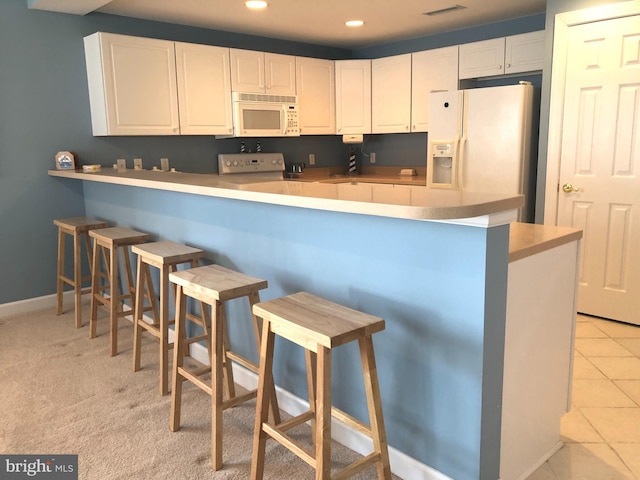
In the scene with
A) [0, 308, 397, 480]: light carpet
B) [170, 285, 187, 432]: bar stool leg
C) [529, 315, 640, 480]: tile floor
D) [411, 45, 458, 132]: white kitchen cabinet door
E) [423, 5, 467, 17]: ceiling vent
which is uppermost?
[423, 5, 467, 17]: ceiling vent

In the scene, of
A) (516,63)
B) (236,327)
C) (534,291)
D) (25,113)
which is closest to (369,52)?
(516,63)

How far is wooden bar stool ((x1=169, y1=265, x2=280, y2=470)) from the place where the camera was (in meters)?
2.03

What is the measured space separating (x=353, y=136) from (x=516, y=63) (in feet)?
5.93

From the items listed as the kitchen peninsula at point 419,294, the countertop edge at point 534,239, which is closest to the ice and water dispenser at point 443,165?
the countertop edge at point 534,239

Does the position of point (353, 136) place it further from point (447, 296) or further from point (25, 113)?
point (447, 296)

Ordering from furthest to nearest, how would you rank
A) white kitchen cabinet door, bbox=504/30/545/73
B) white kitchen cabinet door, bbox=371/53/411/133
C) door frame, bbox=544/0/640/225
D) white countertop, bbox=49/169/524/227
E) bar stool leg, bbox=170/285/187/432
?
1. white kitchen cabinet door, bbox=371/53/411/133
2. white kitchen cabinet door, bbox=504/30/545/73
3. door frame, bbox=544/0/640/225
4. bar stool leg, bbox=170/285/187/432
5. white countertop, bbox=49/169/524/227

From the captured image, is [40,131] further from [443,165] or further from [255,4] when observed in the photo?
A: [443,165]

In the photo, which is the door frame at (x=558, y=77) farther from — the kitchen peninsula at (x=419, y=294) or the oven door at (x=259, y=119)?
the oven door at (x=259, y=119)

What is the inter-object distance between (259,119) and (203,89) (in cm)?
60

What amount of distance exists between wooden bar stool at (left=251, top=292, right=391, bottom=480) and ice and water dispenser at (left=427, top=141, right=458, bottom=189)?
9.30 ft

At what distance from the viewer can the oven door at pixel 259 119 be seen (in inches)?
182

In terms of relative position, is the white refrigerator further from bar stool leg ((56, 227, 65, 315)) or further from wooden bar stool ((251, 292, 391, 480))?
bar stool leg ((56, 227, 65, 315))

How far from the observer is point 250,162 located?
505 cm

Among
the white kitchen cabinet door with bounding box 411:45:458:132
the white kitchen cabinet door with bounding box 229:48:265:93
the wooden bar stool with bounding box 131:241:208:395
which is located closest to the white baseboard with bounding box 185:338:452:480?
the wooden bar stool with bounding box 131:241:208:395
